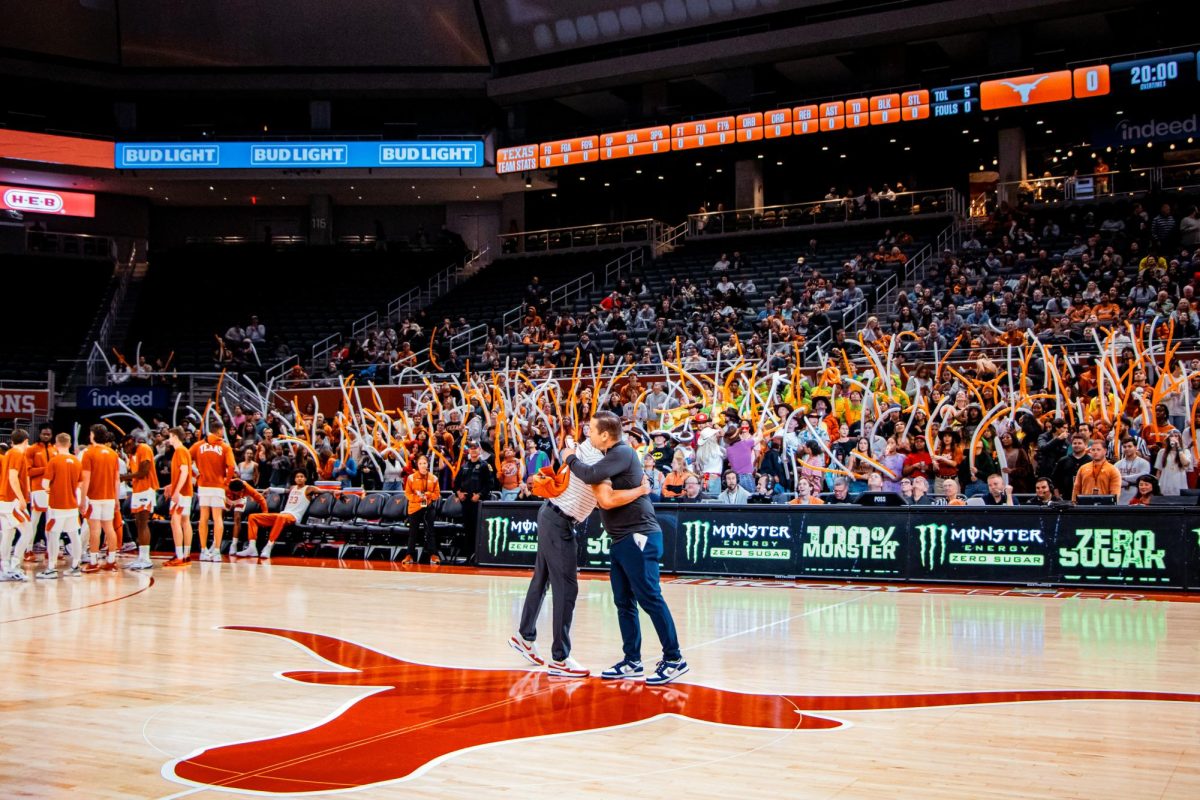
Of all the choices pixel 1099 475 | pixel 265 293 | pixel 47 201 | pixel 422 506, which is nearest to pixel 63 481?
pixel 422 506

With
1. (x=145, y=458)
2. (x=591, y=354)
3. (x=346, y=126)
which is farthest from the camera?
(x=346, y=126)

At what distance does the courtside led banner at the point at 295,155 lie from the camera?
34688 millimetres

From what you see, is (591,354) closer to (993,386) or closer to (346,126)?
(993,386)

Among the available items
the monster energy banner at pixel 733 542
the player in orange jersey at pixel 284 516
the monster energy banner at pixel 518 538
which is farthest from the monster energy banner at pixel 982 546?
the player in orange jersey at pixel 284 516

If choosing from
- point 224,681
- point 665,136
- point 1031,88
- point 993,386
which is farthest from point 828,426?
point 665,136

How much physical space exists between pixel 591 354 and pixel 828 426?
9.50 meters

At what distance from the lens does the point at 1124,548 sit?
12.2m

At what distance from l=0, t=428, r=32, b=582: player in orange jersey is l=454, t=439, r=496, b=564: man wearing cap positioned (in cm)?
536

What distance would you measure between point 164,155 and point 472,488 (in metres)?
23.2

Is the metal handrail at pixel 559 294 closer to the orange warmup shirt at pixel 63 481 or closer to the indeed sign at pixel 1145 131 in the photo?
the indeed sign at pixel 1145 131

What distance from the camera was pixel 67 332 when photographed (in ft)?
109

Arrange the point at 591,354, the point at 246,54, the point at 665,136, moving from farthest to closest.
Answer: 1. the point at 246,54
2. the point at 665,136
3. the point at 591,354

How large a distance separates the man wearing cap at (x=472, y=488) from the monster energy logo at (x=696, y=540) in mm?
3066

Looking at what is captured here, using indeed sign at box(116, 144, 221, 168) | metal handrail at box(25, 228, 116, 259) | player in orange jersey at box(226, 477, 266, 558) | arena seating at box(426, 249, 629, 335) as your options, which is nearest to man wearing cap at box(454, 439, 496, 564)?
player in orange jersey at box(226, 477, 266, 558)
